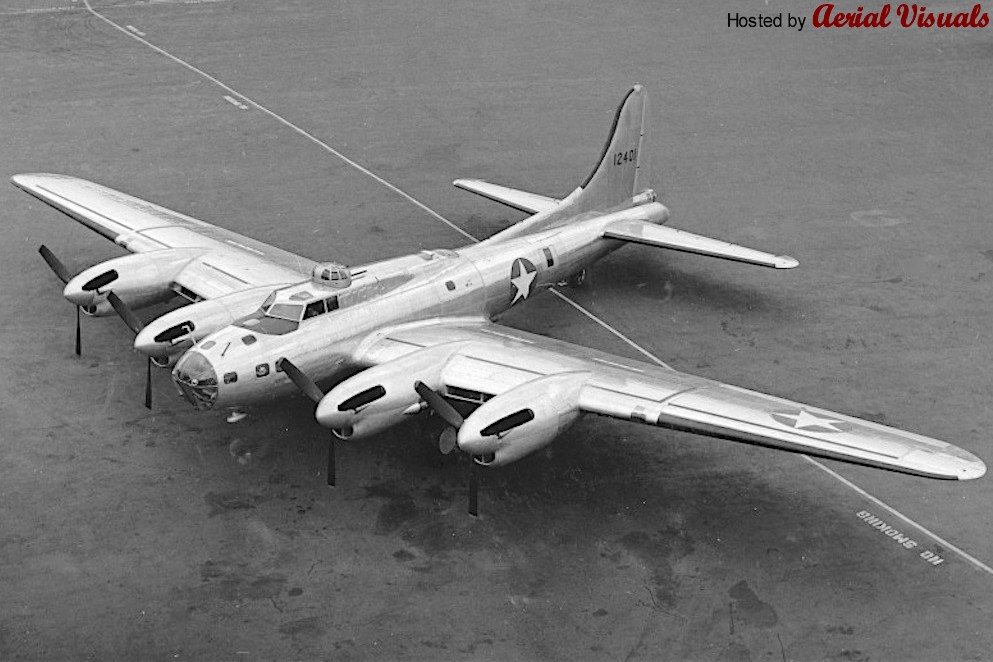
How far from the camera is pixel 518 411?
24.4 meters

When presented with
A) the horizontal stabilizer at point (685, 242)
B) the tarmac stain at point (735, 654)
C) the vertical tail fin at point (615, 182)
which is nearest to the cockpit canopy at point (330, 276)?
the vertical tail fin at point (615, 182)

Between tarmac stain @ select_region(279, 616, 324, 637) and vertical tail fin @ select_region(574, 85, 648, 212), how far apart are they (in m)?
16.2

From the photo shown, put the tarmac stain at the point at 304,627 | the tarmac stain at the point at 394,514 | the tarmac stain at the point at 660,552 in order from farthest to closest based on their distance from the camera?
the tarmac stain at the point at 394,514
the tarmac stain at the point at 660,552
the tarmac stain at the point at 304,627

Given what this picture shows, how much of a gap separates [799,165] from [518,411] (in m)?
23.7

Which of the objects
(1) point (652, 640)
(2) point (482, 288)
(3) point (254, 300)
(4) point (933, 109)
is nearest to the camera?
(1) point (652, 640)

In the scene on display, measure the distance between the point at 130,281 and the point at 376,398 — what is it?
8526 millimetres

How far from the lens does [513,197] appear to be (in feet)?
121

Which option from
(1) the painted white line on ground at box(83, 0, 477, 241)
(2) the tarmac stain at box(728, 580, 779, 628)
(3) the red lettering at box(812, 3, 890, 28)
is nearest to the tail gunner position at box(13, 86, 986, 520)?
(2) the tarmac stain at box(728, 580, 779, 628)

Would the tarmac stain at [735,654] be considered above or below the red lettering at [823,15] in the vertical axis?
below

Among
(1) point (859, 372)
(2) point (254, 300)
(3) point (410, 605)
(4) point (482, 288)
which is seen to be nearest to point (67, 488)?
(2) point (254, 300)

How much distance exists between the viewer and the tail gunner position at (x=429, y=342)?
24.3 m

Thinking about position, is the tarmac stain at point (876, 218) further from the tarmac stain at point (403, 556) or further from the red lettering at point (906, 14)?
the tarmac stain at point (403, 556)

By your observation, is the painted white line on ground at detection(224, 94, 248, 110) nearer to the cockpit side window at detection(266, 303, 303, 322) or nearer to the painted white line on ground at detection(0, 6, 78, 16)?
the painted white line on ground at detection(0, 6, 78, 16)

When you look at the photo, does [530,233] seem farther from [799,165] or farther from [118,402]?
[799,165]
